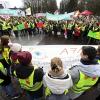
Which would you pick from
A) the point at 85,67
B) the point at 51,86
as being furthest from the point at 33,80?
the point at 85,67

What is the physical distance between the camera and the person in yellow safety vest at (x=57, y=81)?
4578mm

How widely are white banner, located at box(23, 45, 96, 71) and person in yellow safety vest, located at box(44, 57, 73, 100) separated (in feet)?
6.38

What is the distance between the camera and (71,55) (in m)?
7.03

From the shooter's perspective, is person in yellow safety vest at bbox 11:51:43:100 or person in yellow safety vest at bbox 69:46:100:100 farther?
person in yellow safety vest at bbox 11:51:43:100

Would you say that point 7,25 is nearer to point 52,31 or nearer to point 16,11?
point 52,31

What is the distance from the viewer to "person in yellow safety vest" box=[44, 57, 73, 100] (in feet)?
15.0

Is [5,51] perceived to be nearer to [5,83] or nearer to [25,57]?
[5,83]

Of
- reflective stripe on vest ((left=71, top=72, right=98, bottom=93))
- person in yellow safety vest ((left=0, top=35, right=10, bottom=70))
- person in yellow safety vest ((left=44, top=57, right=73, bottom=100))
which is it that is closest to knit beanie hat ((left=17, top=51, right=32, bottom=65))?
person in yellow safety vest ((left=44, top=57, right=73, bottom=100))

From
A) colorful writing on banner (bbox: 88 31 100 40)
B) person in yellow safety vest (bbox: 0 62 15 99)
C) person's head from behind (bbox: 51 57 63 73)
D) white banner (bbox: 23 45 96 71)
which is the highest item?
person's head from behind (bbox: 51 57 63 73)

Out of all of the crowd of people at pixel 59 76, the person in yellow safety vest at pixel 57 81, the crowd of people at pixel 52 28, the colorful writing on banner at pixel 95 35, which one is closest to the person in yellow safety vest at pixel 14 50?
the crowd of people at pixel 59 76

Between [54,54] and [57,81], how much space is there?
259 centimetres

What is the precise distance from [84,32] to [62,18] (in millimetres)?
4545

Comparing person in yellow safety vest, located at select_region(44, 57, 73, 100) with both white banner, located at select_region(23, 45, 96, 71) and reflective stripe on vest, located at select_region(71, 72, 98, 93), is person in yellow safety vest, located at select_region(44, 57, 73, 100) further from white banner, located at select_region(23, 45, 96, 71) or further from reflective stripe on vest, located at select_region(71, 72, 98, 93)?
white banner, located at select_region(23, 45, 96, 71)

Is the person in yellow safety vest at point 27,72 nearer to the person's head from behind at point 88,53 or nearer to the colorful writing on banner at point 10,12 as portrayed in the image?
the person's head from behind at point 88,53
